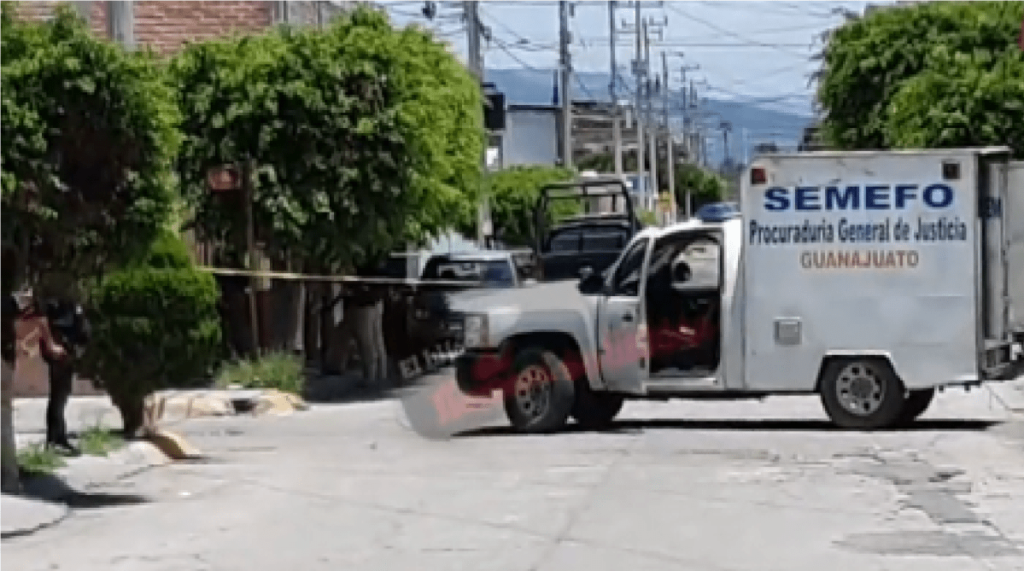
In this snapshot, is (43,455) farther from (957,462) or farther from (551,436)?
(957,462)

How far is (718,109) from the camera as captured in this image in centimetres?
17412

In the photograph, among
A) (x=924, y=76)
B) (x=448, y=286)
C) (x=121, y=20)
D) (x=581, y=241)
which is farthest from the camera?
(x=581, y=241)

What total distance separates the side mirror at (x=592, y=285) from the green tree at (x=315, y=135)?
706 centimetres

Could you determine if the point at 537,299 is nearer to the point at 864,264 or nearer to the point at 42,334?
the point at 864,264

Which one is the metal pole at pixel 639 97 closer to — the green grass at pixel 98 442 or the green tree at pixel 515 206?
the green tree at pixel 515 206

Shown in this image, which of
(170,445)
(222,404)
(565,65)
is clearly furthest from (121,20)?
(565,65)

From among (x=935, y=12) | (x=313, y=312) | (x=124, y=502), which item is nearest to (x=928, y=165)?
(x=124, y=502)

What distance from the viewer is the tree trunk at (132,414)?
20531 millimetres

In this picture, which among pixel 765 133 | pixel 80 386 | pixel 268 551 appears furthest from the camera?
pixel 765 133

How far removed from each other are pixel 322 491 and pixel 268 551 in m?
3.66

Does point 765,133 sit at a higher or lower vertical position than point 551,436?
higher

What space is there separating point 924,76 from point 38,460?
19.9 m

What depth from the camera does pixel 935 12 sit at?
40.2 m

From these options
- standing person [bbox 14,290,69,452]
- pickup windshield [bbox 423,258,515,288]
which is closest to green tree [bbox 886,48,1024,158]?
pickup windshield [bbox 423,258,515,288]
